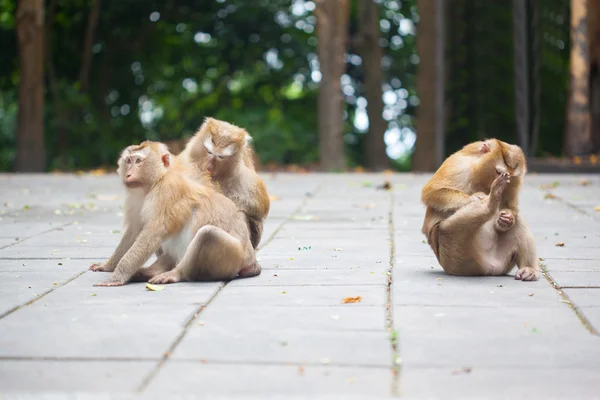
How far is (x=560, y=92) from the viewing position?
20.1 metres

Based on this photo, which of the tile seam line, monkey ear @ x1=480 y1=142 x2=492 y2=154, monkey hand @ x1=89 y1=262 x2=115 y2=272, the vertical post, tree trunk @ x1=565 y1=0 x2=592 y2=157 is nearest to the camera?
the tile seam line

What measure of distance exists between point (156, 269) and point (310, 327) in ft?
6.58

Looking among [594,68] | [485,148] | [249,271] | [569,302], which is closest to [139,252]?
[249,271]

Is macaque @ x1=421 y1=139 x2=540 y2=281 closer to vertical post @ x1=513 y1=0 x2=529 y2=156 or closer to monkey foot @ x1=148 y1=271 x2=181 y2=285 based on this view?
monkey foot @ x1=148 y1=271 x2=181 y2=285

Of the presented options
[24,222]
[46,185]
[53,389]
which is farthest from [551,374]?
[46,185]

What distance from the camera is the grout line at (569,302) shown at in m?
5.36

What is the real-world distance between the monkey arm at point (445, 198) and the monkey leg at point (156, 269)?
1.93 m

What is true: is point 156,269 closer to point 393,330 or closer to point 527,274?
point 393,330

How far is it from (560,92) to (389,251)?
12874 millimetres

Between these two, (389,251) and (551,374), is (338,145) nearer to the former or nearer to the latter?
(389,251)

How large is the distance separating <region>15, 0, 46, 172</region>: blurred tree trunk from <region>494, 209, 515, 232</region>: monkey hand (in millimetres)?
14520

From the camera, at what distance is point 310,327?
5.36m

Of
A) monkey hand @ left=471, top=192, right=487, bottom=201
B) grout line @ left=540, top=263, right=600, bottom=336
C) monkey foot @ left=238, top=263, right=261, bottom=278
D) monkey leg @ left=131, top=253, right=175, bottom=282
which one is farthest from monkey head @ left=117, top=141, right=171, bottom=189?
grout line @ left=540, top=263, right=600, bottom=336

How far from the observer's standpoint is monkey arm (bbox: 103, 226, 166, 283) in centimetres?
670
